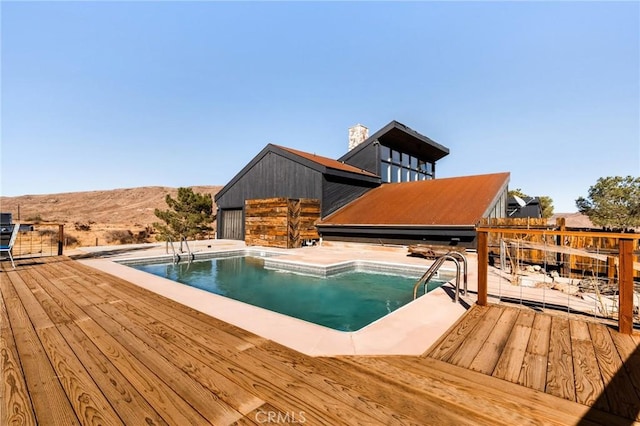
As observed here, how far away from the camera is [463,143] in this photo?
24.4 m

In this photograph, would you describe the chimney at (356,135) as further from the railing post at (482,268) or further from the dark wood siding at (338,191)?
the railing post at (482,268)

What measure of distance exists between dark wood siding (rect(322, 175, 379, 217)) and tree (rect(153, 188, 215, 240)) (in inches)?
321

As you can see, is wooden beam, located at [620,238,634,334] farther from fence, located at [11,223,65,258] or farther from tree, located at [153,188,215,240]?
tree, located at [153,188,215,240]

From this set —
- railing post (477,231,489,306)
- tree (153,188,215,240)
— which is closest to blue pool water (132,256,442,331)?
railing post (477,231,489,306)

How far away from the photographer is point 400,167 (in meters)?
19.4

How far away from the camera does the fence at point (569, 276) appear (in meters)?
3.54

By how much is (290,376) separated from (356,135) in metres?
19.1

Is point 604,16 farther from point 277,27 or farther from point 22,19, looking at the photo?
point 22,19

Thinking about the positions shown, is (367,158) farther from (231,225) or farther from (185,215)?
(185,215)

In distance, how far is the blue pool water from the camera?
587cm

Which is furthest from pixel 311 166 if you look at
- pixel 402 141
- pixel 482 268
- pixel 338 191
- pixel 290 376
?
pixel 290 376

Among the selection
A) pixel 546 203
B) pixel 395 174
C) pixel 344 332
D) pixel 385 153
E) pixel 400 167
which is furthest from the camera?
pixel 546 203

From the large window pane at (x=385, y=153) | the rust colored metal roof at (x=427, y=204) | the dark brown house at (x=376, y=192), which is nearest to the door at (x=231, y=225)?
the dark brown house at (x=376, y=192)

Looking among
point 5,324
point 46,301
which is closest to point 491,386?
point 5,324
